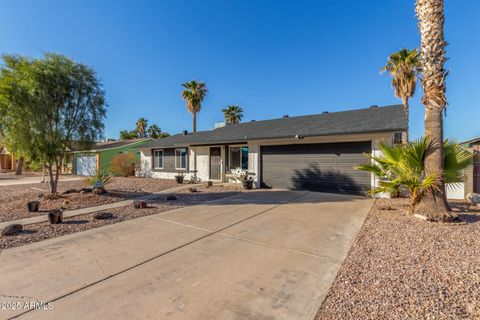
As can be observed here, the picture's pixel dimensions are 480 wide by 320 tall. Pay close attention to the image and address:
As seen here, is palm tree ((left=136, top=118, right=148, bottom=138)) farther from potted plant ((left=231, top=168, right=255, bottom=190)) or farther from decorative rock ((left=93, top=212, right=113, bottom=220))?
decorative rock ((left=93, top=212, right=113, bottom=220))

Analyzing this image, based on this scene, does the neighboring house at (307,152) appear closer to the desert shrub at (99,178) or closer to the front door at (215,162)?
the front door at (215,162)

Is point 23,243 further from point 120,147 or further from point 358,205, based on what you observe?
point 120,147

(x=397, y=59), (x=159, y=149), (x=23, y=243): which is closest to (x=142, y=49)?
(x=159, y=149)

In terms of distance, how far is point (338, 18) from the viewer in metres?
12.2

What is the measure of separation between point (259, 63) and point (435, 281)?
16343 mm

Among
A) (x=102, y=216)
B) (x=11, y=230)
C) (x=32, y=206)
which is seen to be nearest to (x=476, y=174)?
(x=102, y=216)

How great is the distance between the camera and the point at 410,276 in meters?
2.97

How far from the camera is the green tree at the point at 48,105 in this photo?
25.0 ft

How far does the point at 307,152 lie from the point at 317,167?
2.93 ft

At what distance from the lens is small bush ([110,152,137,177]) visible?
757 inches

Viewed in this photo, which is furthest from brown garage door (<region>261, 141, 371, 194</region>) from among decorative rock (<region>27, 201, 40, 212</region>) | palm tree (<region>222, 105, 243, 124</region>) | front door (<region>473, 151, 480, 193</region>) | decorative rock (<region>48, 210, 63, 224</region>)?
palm tree (<region>222, 105, 243, 124</region>)

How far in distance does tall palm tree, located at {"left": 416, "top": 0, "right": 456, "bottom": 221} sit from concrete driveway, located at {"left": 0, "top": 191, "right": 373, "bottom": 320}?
5.98 ft

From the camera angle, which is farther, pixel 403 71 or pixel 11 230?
pixel 403 71

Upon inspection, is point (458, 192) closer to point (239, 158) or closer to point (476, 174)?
point (476, 174)
